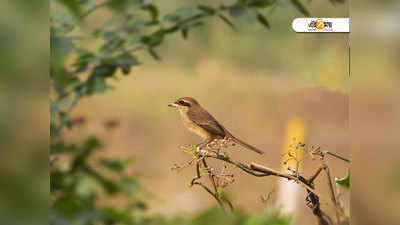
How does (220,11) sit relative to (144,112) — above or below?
above

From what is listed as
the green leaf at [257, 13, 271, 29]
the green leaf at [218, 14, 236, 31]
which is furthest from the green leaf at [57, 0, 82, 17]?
the green leaf at [257, 13, 271, 29]

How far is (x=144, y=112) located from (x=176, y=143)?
0.41ft

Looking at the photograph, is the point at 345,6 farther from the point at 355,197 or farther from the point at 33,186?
the point at 33,186

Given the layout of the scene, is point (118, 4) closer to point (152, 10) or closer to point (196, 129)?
point (152, 10)

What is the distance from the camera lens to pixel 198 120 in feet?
4.29

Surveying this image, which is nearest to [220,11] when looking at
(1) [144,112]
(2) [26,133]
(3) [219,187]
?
(1) [144,112]

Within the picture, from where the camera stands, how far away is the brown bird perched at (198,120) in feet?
4.28

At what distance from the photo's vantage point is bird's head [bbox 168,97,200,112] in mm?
1308

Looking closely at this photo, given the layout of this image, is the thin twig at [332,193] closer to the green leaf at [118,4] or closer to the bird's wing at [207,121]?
the bird's wing at [207,121]

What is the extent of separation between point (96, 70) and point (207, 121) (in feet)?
1.12

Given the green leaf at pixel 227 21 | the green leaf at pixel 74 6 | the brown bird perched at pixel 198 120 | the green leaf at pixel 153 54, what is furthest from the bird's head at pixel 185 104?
the green leaf at pixel 74 6

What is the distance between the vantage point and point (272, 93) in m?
1.33

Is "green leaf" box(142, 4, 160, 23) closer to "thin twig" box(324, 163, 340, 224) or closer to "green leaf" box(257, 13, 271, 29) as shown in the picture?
"green leaf" box(257, 13, 271, 29)

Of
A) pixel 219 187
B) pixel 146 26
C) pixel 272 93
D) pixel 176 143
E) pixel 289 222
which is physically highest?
pixel 146 26
